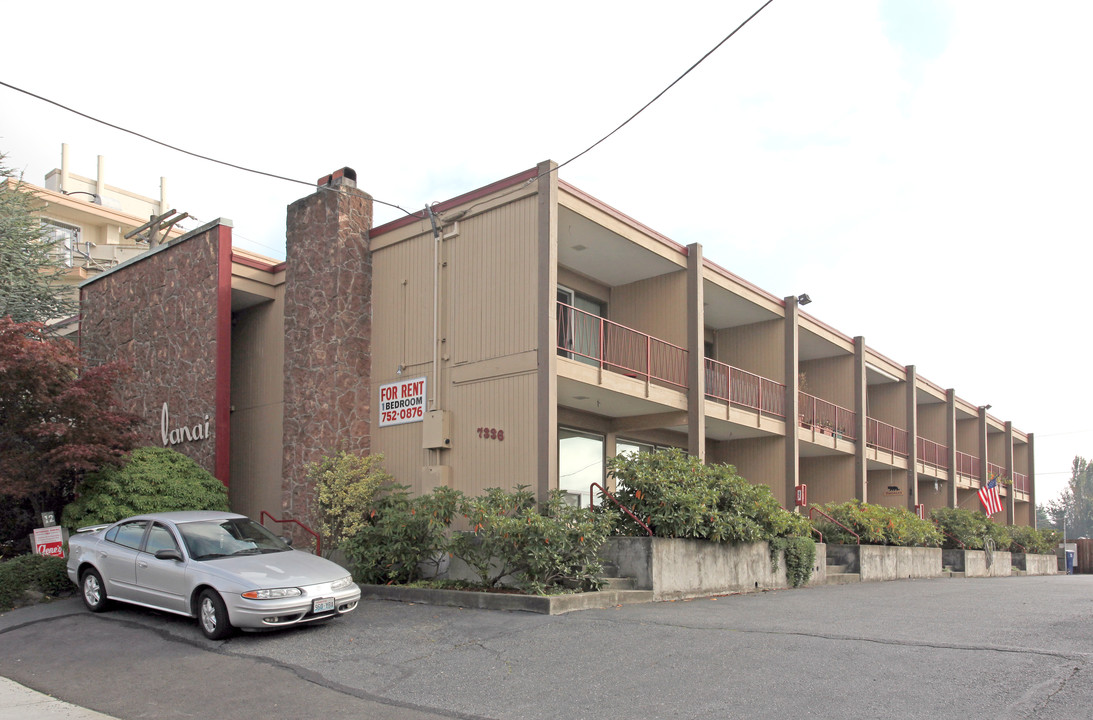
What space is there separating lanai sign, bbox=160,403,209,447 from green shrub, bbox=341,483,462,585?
513cm

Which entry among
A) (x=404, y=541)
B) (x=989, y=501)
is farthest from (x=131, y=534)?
(x=989, y=501)

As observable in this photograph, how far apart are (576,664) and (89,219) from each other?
110ft

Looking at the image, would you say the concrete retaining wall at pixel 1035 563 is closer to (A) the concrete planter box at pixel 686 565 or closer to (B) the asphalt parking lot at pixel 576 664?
(A) the concrete planter box at pixel 686 565

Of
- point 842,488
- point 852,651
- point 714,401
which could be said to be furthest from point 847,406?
point 852,651

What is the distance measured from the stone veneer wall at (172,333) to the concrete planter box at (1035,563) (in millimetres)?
27063

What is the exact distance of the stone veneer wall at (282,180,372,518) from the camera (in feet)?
51.9

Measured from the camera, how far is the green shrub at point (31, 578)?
12.2m

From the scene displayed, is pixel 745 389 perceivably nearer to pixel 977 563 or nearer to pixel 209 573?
pixel 977 563

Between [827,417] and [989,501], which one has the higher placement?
[827,417]

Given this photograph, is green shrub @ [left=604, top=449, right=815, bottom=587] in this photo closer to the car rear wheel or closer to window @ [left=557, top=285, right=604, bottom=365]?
window @ [left=557, top=285, right=604, bottom=365]

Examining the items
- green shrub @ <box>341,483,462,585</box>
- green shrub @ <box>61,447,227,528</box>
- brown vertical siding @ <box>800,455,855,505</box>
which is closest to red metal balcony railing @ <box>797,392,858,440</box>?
brown vertical siding @ <box>800,455,855,505</box>

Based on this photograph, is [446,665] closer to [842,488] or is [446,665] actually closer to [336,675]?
[336,675]

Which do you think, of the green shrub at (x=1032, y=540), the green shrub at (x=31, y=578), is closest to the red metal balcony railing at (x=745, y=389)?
the green shrub at (x=31, y=578)

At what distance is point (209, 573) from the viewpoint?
32.4 ft
